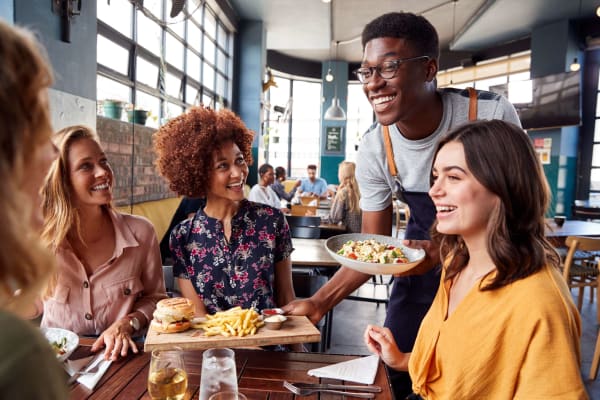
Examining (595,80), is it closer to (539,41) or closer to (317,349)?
(539,41)

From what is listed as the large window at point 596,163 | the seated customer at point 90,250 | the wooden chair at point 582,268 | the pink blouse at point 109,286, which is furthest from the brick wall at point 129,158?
the large window at point 596,163

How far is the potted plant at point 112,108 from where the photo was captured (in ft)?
11.3

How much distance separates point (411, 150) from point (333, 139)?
1129 centimetres

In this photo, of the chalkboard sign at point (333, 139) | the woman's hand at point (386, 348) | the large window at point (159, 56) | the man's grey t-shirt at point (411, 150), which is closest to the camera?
the woman's hand at point (386, 348)

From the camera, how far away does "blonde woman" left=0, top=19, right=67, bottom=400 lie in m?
0.39

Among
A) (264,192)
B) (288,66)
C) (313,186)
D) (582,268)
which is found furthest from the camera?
(288,66)

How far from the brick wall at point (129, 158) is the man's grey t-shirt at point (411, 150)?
2162mm

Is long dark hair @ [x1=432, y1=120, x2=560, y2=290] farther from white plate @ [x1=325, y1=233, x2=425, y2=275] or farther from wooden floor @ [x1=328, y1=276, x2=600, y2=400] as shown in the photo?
wooden floor @ [x1=328, y1=276, x2=600, y2=400]

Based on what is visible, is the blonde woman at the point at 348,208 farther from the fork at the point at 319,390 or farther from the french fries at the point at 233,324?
the fork at the point at 319,390

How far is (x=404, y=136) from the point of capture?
1.91m

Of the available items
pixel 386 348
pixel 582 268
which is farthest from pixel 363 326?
pixel 386 348

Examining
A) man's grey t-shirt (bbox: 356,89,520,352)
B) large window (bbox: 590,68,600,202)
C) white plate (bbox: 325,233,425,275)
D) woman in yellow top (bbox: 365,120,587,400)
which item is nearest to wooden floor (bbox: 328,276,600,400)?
man's grey t-shirt (bbox: 356,89,520,352)

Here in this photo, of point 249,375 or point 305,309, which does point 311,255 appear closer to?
point 305,309

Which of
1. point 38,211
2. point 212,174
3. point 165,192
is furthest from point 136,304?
point 165,192
